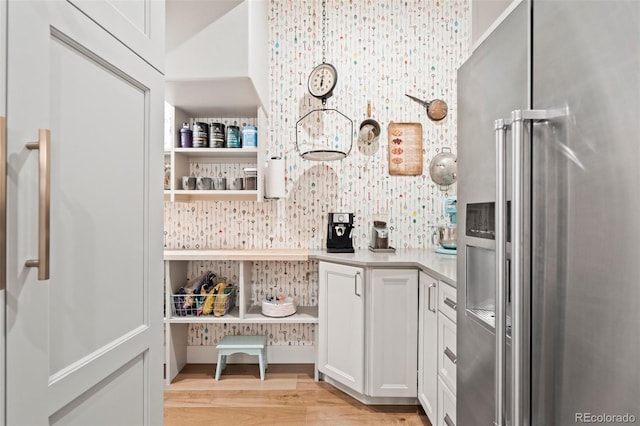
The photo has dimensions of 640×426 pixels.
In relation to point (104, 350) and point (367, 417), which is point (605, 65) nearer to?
point (104, 350)

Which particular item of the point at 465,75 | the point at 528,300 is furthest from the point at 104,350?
the point at 465,75

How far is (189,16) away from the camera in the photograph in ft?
7.03

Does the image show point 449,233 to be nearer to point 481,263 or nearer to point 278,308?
point 278,308

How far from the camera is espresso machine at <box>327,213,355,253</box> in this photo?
8.91 feet

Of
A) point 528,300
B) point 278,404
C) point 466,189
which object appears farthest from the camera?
point 278,404

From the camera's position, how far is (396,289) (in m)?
2.23

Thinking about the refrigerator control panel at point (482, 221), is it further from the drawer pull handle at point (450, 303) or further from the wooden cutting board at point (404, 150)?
the wooden cutting board at point (404, 150)

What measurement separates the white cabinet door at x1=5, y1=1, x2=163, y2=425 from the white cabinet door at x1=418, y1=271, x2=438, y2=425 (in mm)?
1373

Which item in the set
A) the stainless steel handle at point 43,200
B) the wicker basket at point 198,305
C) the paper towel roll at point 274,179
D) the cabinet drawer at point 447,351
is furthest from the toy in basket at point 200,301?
the stainless steel handle at point 43,200

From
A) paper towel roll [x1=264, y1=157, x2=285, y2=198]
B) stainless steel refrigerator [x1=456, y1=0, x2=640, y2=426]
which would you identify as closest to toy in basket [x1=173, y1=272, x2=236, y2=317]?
paper towel roll [x1=264, y1=157, x2=285, y2=198]

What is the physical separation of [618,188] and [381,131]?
2519mm

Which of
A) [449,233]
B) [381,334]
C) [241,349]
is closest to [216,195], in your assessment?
[241,349]

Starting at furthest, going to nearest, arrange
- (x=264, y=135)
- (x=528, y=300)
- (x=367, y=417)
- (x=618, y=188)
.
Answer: (x=264, y=135) → (x=367, y=417) → (x=528, y=300) → (x=618, y=188)

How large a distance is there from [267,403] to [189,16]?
245cm
